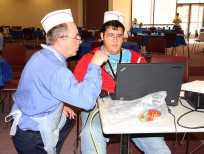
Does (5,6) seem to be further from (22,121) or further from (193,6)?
(22,121)

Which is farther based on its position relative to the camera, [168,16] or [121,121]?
[168,16]

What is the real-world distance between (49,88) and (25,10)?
1365cm

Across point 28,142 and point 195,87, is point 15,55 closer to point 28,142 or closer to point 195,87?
point 28,142

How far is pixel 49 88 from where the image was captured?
132cm

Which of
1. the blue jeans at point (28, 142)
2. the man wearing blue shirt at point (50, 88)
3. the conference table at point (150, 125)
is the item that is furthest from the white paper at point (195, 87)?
the blue jeans at point (28, 142)

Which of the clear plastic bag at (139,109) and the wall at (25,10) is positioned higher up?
the wall at (25,10)

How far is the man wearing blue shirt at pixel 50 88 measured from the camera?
1.27 meters

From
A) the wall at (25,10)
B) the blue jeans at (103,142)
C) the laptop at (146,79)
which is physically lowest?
the blue jeans at (103,142)

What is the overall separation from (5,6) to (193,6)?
10503 millimetres

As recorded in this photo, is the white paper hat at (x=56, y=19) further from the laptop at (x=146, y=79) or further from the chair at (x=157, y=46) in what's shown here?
the chair at (x=157, y=46)

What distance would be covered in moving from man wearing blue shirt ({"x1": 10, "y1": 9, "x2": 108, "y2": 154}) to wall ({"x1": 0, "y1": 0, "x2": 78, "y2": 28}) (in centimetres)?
1279

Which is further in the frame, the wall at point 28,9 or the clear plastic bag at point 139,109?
the wall at point 28,9

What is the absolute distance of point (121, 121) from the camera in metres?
1.28

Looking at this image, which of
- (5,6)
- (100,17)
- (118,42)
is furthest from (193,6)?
(118,42)
